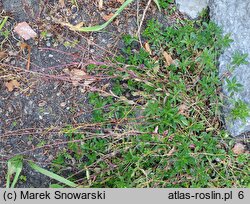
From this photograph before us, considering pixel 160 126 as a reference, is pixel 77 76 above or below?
above

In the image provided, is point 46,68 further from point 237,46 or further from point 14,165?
point 237,46

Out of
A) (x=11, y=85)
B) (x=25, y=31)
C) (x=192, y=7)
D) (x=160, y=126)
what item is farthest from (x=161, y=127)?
(x=25, y=31)

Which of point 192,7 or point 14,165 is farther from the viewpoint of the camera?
point 192,7

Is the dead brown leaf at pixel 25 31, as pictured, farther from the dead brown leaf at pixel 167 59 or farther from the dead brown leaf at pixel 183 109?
the dead brown leaf at pixel 183 109

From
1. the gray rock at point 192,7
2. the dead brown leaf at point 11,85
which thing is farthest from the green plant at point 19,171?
the gray rock at point 192,7

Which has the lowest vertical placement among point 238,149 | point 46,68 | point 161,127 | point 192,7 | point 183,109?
point 238,149

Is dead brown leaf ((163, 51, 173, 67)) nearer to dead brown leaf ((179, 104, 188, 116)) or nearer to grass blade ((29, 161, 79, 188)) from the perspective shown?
dead brown leaf ((179, 104, 188, 116))
